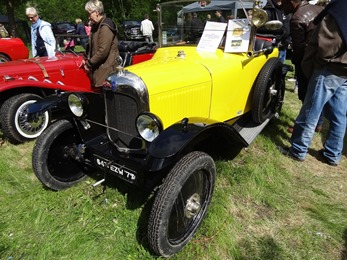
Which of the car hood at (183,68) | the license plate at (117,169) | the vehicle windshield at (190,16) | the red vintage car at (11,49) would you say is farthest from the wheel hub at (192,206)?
the red vintage car at (11,49)

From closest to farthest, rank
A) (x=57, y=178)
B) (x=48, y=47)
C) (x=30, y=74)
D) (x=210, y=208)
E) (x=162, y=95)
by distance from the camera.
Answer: (x=162, y=95) < (x=210, y=208) < (x=57, y=178) < (x=30, y=74) < (x=48, y=47)

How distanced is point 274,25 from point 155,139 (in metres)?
1.76

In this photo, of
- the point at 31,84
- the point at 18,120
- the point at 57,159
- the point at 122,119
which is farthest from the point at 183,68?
the point at 18,120

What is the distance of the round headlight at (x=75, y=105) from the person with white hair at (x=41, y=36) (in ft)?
9.21

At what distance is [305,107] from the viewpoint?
3098 mm

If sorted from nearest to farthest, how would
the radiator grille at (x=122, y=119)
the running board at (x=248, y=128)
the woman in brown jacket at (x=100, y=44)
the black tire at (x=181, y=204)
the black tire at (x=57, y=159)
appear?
the black tire at (x=181, y=204), the radiator grille at (x=122, y=119), the black tire at (x=57, y=159), the running board at (x=248, y=128), the woman in brown jacket at (x=100, y=44)

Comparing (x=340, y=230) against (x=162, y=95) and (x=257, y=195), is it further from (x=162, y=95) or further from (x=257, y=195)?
(x=162, y=95)

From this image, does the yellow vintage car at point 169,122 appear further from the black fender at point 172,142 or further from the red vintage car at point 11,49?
the red vintage car at point 11,49

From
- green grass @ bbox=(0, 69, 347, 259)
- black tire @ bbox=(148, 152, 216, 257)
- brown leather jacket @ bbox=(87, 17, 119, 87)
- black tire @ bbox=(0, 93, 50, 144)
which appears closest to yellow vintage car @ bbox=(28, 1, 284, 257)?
black tire @ bbox=(148, 152, 216, 257)

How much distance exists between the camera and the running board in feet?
10.0

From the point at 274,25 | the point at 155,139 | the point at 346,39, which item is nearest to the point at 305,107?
the point at 346,39

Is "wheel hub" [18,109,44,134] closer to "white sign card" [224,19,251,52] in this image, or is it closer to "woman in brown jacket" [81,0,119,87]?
"woman in brown jacket" [81,0,119,87]

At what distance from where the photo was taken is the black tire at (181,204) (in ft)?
5.80

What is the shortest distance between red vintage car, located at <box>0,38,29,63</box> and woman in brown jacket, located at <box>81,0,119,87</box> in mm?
5407
